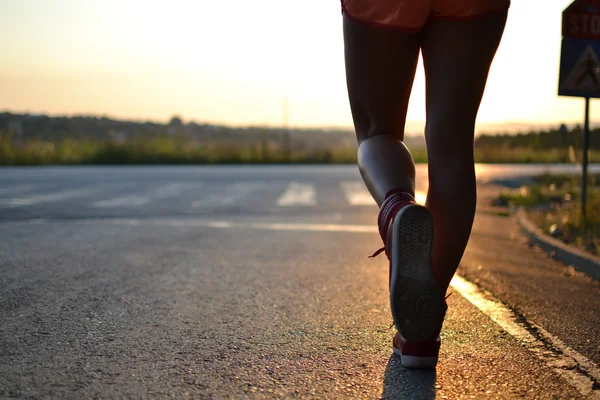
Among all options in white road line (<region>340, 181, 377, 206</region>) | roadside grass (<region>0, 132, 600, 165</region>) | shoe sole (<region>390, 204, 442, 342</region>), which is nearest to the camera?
shoe sole (<region>390, 204, 442, 342</region>)

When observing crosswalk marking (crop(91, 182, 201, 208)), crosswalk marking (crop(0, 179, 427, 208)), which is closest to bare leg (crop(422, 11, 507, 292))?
crosswalk marking (crop(0, 179, 427, 208))

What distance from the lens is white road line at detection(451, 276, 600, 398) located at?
7.80 ft

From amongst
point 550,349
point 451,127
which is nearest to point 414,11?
point 451,127

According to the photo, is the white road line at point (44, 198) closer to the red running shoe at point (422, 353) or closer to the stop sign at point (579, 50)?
the stop sign at point (579, 50)

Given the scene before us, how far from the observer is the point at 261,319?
3209 millimetres

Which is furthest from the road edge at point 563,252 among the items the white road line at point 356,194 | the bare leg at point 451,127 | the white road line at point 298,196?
the white road line at point 298,196

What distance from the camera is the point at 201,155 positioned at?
29.7 metres

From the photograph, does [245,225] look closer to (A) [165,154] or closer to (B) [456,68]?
(B) [456,68]

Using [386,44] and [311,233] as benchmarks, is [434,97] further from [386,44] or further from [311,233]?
[311,233]

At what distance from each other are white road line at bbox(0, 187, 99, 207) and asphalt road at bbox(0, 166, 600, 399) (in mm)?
3621

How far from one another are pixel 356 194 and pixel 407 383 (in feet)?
35.0

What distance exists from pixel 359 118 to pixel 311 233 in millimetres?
4432

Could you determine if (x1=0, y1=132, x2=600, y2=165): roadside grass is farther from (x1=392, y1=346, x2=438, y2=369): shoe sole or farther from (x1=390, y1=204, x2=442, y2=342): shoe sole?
(x1=390, y1=204, x2=442, y2=342): shoe sole

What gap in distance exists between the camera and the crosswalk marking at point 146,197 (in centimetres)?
1048
